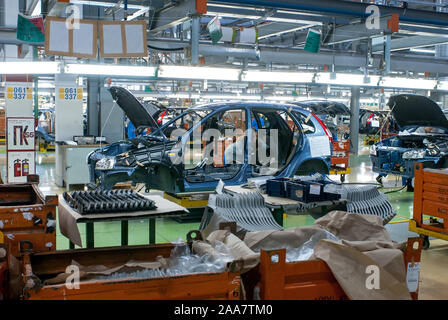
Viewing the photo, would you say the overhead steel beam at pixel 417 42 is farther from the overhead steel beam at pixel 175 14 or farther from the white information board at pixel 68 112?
the white information board at pixel 68 112

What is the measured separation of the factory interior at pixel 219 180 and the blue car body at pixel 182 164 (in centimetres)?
2

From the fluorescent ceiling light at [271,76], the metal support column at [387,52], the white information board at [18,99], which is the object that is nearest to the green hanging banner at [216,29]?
the fluorescent ceiling light at [271,76]

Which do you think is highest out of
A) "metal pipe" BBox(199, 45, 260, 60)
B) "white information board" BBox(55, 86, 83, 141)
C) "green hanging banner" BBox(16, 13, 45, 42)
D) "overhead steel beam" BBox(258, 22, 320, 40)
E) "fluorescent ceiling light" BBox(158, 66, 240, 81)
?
"overhead steel beam" BBox(258, 22, 320, 40)

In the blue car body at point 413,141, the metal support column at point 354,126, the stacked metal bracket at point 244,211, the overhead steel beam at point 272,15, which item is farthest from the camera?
the metal support column at point 354,126

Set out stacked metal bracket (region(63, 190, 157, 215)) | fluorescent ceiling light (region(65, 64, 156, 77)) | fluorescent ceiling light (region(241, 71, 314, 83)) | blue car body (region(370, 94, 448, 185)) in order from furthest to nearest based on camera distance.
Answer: blue car body (region(370, 94, 448, 185))
fluorescent ceiling light (region(241, 71, 314, 83))
fluorescent ceiling light (region(65, 64, 156, 77))
stacked metal bracket (region(63, 190, 157, 215))

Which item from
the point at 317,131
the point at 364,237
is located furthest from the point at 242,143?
the point at 364,237

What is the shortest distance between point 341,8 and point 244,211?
4076 millimetres

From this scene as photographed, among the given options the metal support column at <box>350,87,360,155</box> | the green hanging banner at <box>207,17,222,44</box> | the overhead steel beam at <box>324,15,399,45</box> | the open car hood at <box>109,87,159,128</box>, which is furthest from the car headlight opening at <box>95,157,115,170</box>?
the metal support column at <box>350,87,360,155</box>

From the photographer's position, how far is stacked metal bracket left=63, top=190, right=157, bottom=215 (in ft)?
11.3

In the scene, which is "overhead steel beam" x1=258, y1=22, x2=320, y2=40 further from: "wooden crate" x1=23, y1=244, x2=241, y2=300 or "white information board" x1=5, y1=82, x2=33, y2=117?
"wooden crate" x1=23, y1=244, x2=241, y2=300

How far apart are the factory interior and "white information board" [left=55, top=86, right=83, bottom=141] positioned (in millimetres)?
28

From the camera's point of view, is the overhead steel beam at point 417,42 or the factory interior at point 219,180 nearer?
the factory interior at point 219,180

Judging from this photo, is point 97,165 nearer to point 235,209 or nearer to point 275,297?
point 235,209

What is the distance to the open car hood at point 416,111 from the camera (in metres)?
8.64
